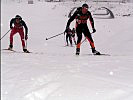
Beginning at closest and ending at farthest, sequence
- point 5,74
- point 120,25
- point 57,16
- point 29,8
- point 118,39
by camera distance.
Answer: point 5,74, point 118,39, point 120,25, point 57,16, point 29,8

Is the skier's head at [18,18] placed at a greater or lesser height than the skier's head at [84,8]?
lesser

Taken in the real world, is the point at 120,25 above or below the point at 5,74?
above

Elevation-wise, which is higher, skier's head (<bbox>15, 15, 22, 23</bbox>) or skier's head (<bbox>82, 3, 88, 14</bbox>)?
skier's head (<bbox>82, 3, 88, 14</bbox>)

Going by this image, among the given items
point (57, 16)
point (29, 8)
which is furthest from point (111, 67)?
point (29, 8)

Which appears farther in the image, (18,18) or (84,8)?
(18,18)

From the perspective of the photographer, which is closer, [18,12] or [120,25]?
[120,25]

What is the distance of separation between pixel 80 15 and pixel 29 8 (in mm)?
32415

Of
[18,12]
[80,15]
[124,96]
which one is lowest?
[124,96]

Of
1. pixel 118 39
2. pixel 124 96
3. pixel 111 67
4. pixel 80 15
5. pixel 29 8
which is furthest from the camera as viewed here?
pixel 29 8

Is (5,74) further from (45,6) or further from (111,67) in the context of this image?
(45,6)

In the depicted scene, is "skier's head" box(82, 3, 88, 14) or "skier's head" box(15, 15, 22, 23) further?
"skier's head" box(15, 15, 22, 23)

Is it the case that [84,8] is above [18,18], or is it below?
above

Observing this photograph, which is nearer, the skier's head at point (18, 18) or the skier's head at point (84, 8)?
the skier's head at point (84, 8)

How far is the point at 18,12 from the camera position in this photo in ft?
128
